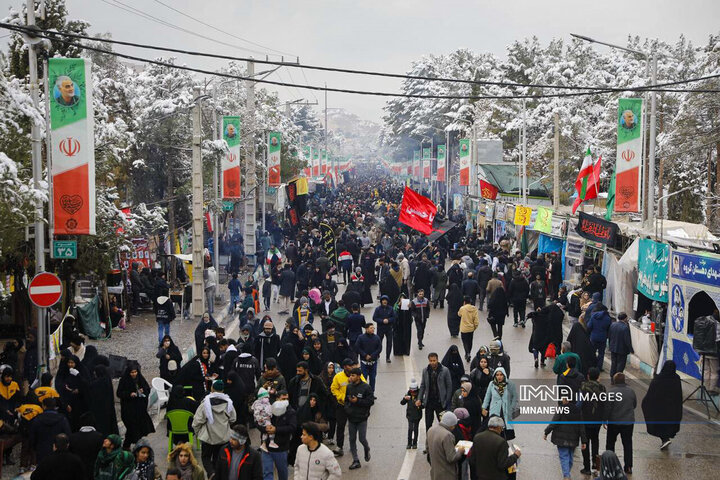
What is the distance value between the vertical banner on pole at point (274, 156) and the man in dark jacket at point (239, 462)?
30.4 meters

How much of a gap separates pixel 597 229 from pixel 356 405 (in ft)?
39.2

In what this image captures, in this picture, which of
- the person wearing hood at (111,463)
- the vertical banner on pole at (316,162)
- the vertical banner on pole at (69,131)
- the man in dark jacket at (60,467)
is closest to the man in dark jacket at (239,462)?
the person wearing hood at (111,463)

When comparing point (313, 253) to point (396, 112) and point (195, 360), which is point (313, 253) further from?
point (396, 112)

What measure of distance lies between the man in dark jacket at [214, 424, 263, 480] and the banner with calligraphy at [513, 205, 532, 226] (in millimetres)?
22375

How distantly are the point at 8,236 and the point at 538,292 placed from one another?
38.3ft

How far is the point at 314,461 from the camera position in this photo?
853cm

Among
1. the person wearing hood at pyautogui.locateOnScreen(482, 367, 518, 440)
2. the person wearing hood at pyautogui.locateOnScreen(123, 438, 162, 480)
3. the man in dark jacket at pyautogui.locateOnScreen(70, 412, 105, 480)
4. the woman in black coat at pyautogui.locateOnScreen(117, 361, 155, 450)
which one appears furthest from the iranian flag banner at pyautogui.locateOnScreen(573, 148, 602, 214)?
the person wearing hood at pyautogui.locateOnScreen(123, 438, 162, 480)

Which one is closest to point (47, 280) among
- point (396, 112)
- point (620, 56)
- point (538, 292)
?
point (538, 292)

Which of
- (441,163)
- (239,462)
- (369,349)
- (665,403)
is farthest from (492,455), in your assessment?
(441,163)

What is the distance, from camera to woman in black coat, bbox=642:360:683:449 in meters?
11.7

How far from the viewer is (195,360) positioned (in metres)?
12.0

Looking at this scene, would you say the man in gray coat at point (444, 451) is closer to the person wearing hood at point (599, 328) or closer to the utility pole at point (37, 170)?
the person wearing hood at point (599, 328)

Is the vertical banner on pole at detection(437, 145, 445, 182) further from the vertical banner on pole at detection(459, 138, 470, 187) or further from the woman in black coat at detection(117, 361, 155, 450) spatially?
the woman in black coat at detection(117, 361, 155, 450)

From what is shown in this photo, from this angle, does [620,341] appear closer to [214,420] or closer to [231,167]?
[214,420]
